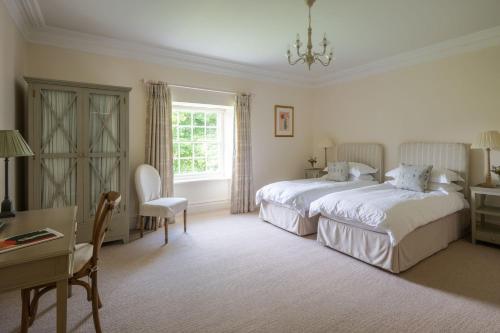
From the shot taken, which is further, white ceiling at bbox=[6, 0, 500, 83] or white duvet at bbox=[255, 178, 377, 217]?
white duvet at bbox=[255, 178, 377, 217]

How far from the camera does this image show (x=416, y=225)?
2.81m

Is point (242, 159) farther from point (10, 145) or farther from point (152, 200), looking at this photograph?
point (10, 145)

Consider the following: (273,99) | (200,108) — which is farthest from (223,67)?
(273,99)

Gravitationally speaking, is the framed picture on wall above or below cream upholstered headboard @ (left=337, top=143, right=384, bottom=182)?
above

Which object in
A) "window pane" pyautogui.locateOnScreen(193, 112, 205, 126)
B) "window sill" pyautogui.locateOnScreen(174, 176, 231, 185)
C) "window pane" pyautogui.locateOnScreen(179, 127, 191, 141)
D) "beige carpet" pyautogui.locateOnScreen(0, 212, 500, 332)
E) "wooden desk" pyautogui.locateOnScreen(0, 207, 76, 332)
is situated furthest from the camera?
"window pane" pyautogui.locateOnScreen(193, 112, 205, 126)

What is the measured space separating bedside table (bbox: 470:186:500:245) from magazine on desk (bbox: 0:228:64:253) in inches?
170

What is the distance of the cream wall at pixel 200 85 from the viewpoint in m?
3.59

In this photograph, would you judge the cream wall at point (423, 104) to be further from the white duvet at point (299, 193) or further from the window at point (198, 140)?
the window at point (198, 140)

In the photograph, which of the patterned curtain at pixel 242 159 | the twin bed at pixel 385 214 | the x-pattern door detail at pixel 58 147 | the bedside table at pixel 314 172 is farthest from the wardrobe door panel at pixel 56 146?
the bedside table at pixel 314 172

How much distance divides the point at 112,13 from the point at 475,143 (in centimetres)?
472

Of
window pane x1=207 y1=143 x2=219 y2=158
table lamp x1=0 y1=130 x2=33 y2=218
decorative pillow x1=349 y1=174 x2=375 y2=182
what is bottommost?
decorative pillow x1=349 y1=174 x2=375 y2=182

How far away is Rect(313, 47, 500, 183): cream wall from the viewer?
3682mm

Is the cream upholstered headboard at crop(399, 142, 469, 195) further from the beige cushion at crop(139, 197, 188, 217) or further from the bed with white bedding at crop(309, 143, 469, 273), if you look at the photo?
the beige cushion at crop(139, 197, 188, 217)

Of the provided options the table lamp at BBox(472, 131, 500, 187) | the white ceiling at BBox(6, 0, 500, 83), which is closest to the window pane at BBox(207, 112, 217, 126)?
the white ceiling at BBox(6, 0, 500, 83)
